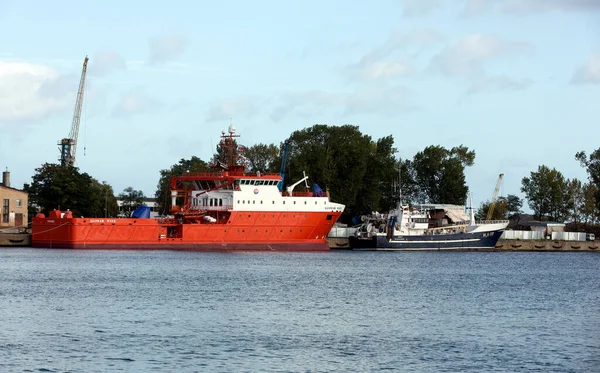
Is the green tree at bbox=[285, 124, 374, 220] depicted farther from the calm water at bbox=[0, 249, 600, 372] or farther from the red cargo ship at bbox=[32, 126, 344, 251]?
the calm water at bbox=[0, 249, 600, 372]

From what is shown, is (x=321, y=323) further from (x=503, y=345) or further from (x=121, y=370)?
(x=121, y=370)

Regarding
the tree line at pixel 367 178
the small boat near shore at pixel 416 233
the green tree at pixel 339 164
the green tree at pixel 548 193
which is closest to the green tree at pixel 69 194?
the tree line at pixel 367 178

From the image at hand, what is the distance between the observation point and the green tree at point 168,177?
449 feet

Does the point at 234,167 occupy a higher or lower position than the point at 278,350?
higher

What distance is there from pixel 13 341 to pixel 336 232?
75.8 metres

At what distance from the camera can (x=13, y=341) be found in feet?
114

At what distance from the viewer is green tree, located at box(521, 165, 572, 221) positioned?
13575cm

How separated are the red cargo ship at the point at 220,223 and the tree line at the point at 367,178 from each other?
340 cm

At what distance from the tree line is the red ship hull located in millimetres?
6629

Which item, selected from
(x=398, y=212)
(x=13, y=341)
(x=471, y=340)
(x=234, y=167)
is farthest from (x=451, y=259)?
(x=13, y=341)

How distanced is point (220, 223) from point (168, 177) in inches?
2632

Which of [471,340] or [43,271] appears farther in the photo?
[43,271]

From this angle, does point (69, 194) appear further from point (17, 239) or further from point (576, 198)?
point (576, 198)

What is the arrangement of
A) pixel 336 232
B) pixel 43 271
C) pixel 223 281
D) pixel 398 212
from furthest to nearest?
pixel 336 232, pixel 398 212, pixel 43 271, pixel 223 281
